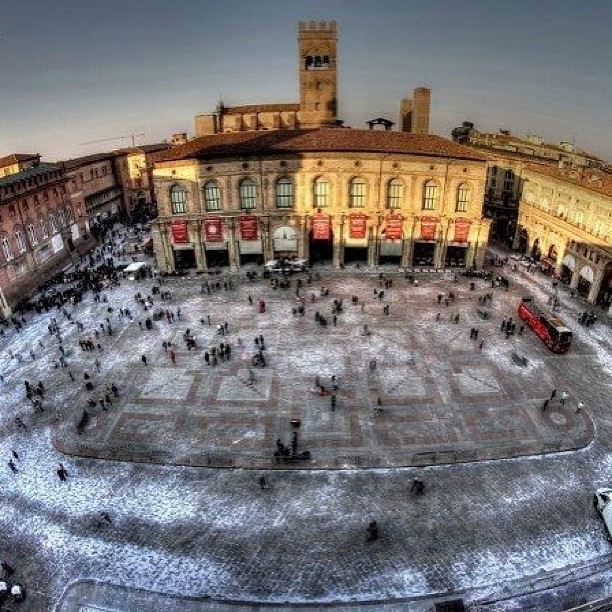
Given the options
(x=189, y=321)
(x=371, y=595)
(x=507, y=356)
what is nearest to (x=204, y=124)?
(x=189, y=321)

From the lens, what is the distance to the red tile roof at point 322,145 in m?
49.9

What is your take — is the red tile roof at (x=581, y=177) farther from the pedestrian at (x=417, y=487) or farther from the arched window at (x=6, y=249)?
the arched window at (x=6, y=249)

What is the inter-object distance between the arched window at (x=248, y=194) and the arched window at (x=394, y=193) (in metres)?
14.7

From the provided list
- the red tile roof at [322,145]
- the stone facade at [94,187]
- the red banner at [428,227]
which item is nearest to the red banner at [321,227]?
the red tile roof at [322,145]

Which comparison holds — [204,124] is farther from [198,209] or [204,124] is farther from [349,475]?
[349,475]

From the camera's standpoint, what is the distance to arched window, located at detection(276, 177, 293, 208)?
5203 centimetres

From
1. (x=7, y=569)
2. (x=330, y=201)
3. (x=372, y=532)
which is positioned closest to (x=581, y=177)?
(x=330, y=201)

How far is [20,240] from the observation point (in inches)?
1988

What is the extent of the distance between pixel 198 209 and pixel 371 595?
4257cm

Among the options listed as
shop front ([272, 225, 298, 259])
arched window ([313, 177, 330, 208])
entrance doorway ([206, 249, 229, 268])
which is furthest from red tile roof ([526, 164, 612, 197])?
entrance doorway ([206, 249, 229, 268])

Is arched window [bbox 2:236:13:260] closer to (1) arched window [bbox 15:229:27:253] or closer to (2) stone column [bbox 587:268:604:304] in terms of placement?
(1) arched window [bbox 15:229:27:253]

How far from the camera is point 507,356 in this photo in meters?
37.0

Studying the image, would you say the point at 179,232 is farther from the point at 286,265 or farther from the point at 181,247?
the point at 286,265

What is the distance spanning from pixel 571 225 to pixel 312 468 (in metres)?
39.3
